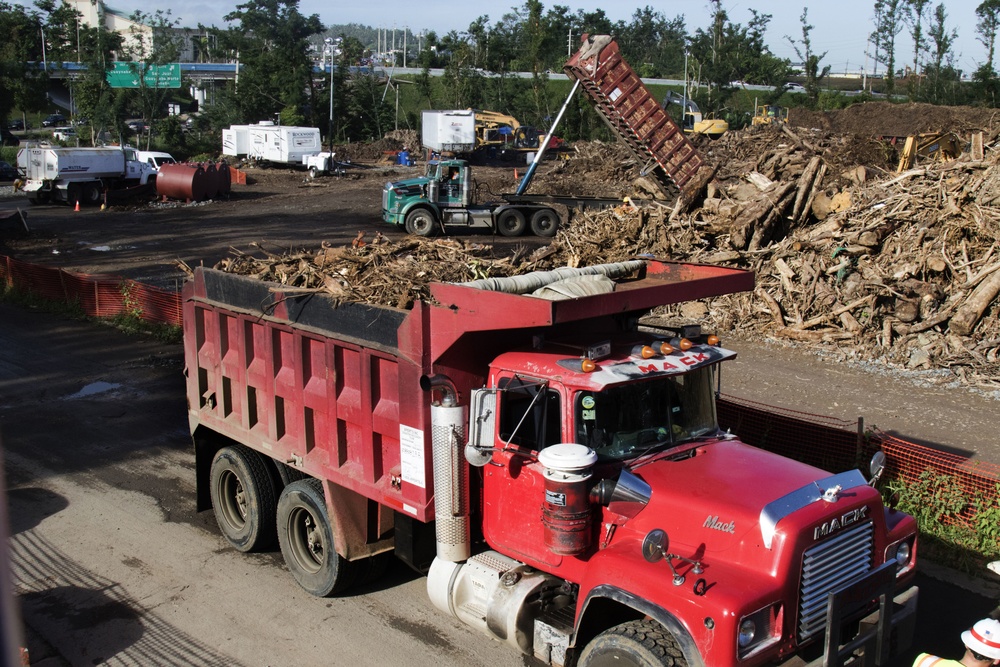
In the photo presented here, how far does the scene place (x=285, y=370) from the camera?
25.5 ft

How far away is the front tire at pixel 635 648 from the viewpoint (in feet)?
16.2

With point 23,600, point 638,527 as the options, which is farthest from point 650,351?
point 23,600

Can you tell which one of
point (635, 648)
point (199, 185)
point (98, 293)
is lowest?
point (635, 648)

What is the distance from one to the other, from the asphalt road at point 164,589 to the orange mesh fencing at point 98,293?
5658 mm

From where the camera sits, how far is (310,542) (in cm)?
787

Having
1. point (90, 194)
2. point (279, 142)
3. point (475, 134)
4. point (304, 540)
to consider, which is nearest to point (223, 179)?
point (90, 194)

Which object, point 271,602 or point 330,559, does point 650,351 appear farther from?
point 271,602

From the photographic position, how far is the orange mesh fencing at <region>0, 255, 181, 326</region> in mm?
17758

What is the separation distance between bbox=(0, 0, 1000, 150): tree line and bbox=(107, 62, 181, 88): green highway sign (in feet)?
1.54

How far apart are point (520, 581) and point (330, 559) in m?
2.08

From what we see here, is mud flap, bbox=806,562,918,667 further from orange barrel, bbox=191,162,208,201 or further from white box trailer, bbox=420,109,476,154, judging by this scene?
white box trailer, bbox=420,109,476,154

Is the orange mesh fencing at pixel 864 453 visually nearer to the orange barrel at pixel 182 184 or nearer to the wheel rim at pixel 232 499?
the wheel rim at pixel 232 499

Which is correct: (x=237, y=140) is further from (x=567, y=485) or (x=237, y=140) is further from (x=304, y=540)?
(x=567, y=485)

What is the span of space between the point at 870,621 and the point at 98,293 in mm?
17604
